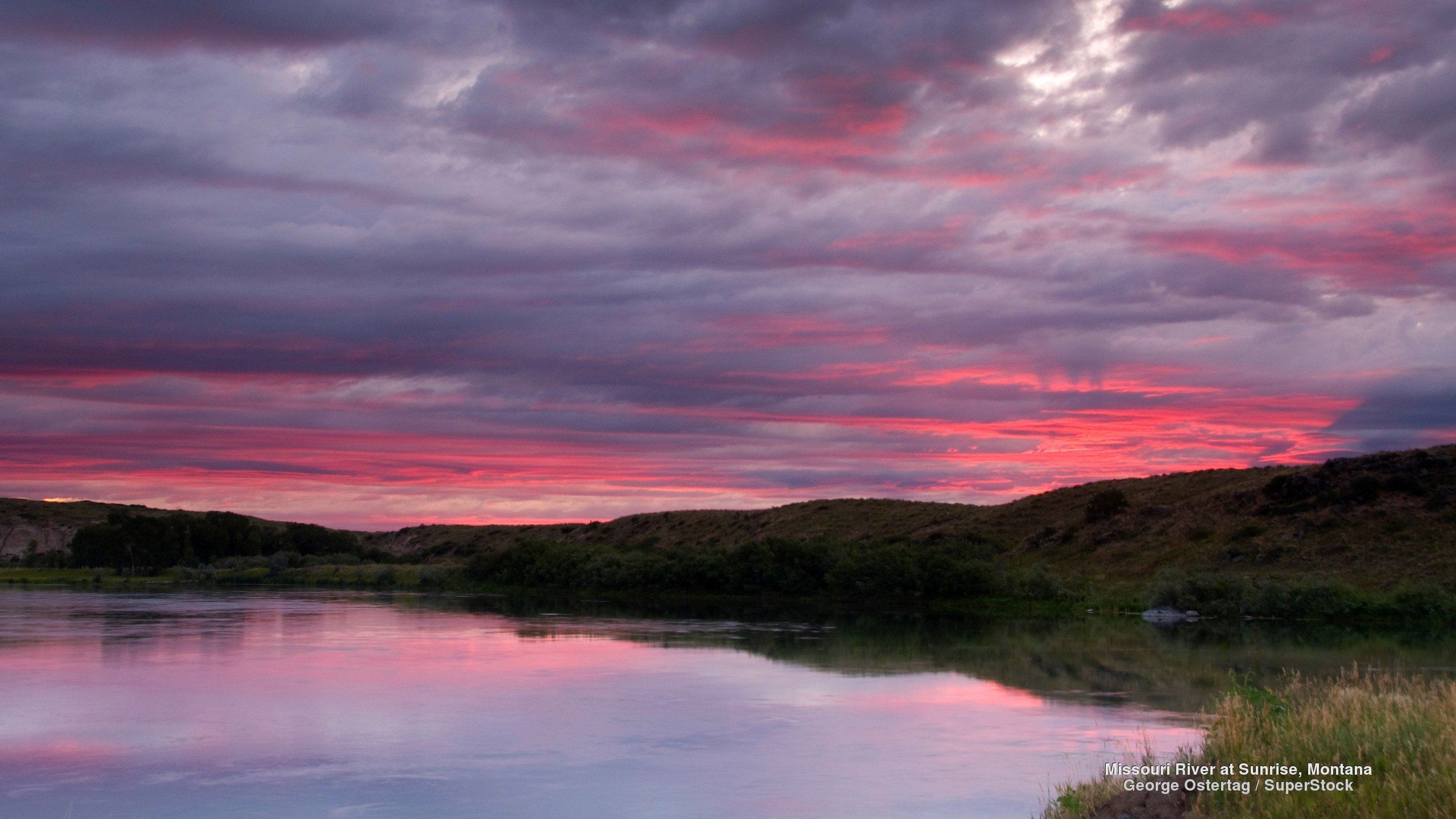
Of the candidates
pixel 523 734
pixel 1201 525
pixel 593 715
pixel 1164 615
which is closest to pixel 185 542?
pixel 1201 525

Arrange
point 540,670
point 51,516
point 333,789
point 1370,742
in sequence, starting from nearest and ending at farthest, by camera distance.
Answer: point 1370,742 < point 333,789 < point 540,670 < point 51,516

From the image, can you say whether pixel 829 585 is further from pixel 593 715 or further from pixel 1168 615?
pixel 593 715

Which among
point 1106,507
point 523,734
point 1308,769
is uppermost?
point 1106,507

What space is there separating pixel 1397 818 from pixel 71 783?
15610 millimetres

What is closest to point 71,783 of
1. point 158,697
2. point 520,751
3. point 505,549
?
point 520,751

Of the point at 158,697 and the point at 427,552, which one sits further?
the point at 427,552

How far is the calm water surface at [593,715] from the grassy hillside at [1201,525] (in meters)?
17.4

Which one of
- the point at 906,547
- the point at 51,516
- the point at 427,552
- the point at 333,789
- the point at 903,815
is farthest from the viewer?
the point at 51,516

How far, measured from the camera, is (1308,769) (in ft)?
38.2

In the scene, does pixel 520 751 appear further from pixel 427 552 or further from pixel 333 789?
pixel 427 552

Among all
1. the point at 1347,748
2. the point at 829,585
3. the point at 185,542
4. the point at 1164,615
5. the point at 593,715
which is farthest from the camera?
the point at 185,542

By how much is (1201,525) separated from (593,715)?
2025 inches

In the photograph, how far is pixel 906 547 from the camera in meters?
59.0

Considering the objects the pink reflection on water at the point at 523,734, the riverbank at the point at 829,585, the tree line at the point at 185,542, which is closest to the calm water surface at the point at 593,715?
the pink reflection on water at the point at 523,734
